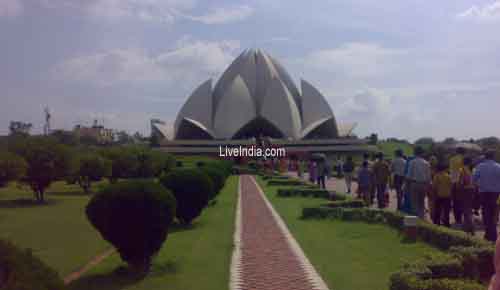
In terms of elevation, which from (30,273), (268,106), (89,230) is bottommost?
(89,230)

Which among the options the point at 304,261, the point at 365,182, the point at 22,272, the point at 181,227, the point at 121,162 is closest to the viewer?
the point at 22,272

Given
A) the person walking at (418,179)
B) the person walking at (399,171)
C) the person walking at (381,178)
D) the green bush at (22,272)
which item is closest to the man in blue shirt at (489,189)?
the person walking at (418,179)

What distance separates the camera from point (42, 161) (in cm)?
1230

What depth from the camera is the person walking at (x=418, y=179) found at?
7.13 metres

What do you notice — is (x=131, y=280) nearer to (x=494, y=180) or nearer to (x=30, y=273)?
(x=30, y=273)

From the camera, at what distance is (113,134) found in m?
79.8

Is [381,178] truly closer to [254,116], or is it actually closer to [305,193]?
[305,193]

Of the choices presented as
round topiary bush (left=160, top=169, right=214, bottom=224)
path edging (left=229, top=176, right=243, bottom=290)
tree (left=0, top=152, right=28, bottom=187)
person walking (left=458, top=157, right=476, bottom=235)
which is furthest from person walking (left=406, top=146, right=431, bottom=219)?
tree (left=0, top=152, right=28, bottom=187)

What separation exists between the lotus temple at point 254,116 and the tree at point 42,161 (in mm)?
27435

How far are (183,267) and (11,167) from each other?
23.6 ft

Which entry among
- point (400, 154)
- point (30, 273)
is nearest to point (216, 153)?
point (400, 154)

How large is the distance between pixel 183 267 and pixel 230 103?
36.5m

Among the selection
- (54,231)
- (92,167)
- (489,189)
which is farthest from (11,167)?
(489,189)

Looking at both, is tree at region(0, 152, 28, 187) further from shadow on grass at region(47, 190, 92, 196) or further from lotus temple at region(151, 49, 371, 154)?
lotus temple at region(151, 49, 371, 154)
